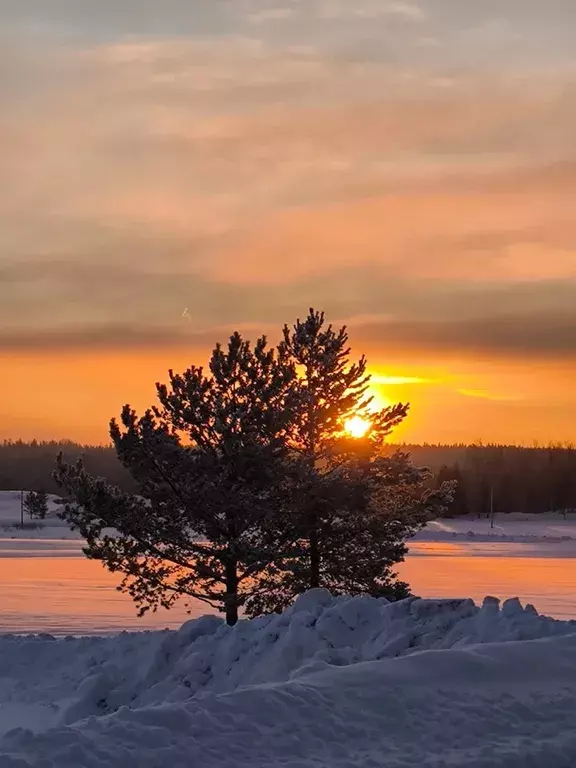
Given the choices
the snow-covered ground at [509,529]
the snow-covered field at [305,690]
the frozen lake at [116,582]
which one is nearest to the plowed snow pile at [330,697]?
the snow-covered field at [305,690]

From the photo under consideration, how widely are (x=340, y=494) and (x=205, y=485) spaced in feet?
9.42

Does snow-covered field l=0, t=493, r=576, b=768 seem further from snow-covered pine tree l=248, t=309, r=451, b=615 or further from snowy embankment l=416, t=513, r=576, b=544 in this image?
snowy embankment l=416, t=513, r=576, b=544

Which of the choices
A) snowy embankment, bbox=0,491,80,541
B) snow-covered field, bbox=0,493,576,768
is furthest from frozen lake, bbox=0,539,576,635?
snowy embankment, bbox=0,491,80,541

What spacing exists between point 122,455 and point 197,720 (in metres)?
12.9

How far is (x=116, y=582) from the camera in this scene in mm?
43094

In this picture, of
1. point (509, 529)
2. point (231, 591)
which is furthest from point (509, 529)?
point (231, 591)

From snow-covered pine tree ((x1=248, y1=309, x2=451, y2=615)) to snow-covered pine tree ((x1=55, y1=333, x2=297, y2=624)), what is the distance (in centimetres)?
61

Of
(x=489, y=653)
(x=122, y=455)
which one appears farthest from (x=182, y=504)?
(x=489, y=653)

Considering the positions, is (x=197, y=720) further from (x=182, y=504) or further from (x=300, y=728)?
(x=182, y=504)

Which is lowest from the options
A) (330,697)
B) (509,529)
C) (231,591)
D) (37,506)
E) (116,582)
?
(509,529)

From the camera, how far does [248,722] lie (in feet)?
28.3

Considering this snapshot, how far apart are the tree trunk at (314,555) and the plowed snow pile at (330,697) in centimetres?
597

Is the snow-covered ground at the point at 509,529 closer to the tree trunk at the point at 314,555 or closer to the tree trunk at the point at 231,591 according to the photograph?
the tree trunk at the point at 314,555

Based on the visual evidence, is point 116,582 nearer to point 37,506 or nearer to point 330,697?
point 330,697
